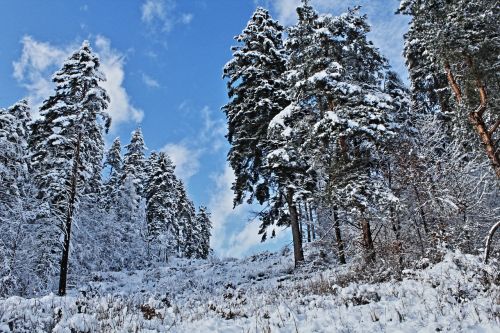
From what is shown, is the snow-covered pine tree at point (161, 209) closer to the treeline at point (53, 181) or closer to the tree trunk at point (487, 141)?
the treeline at point (53, 181)

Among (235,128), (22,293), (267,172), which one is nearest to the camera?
(22,293)

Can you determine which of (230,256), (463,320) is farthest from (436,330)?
(230,256)

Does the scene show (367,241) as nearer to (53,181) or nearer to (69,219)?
(69,219)

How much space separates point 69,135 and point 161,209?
21.5 m

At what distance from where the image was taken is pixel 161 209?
41938mm

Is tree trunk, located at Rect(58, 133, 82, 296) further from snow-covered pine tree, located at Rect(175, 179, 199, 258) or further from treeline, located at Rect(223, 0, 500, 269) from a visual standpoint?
snow-covered pine tree, located at Rect(175, 179, 199, 258)

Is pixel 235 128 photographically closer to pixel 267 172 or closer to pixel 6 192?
pixel 267 172

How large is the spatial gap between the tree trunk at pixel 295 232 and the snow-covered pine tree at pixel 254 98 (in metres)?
1.81

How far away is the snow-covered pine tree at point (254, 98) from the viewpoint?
867 inches

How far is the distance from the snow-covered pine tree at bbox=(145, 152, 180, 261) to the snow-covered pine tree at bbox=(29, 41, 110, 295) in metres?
19.5

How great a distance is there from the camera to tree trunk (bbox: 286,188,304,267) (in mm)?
19844

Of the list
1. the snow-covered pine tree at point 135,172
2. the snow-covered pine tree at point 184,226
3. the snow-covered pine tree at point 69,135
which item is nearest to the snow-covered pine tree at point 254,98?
the snow-covered pine tree at point 69,135

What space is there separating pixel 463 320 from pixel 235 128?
18.8 m

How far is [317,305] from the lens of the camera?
7.53 m
